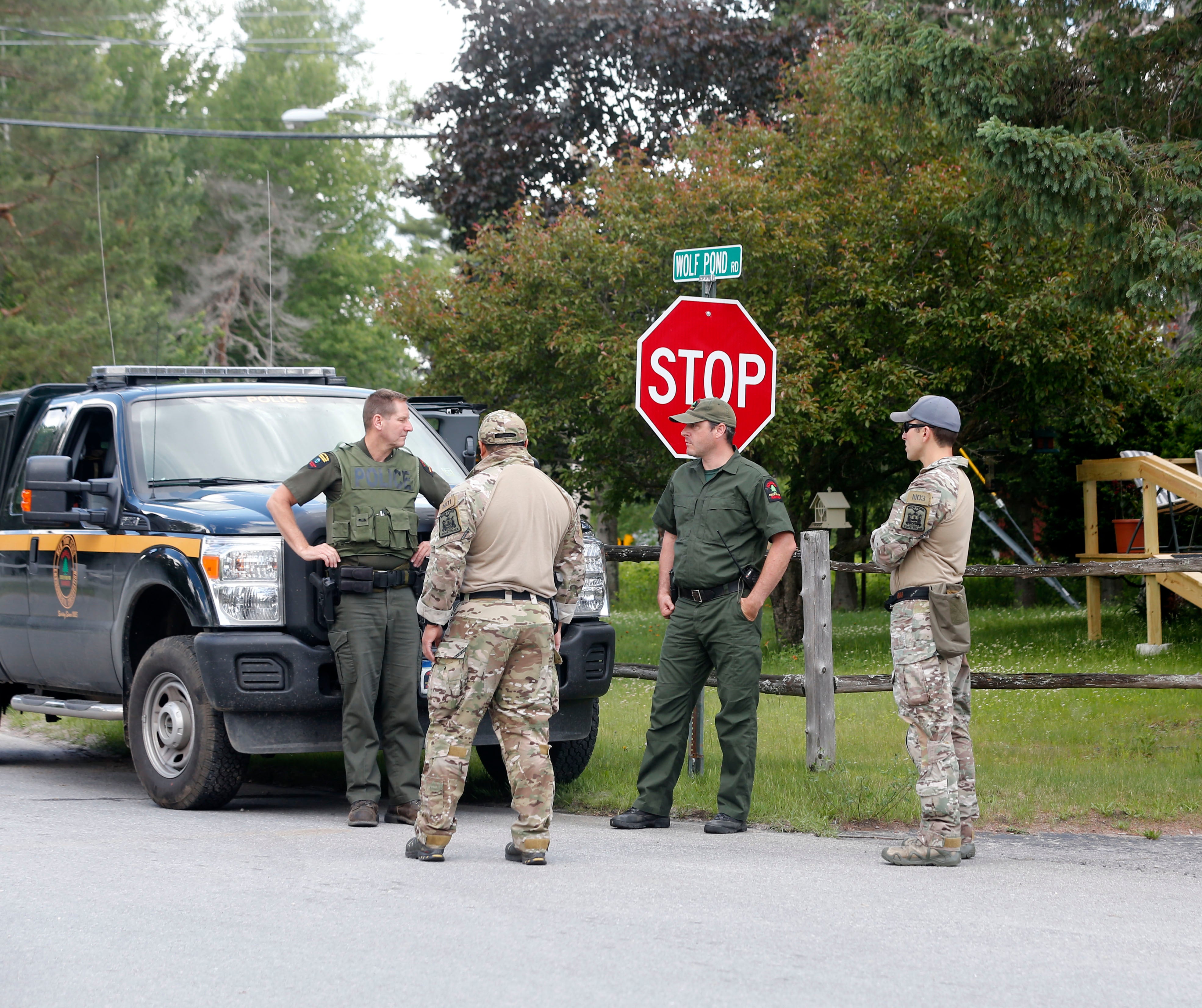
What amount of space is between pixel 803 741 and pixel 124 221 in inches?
1239

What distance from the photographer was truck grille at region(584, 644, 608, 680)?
25.8 ft

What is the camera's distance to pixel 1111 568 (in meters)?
9.42

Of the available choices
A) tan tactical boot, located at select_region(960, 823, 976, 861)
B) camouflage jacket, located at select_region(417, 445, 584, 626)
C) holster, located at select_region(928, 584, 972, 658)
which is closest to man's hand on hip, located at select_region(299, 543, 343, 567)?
camouflage jacket, located at select_region(417, 445, 584, 626)

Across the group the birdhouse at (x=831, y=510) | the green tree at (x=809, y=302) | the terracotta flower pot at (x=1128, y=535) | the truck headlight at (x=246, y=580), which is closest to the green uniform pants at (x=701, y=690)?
the truck headlight at (x=246, y=580)

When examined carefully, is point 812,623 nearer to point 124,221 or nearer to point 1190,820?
point 1190,820

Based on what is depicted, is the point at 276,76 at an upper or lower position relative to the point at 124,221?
upper

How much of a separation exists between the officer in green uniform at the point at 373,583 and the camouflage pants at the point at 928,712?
2.24 m

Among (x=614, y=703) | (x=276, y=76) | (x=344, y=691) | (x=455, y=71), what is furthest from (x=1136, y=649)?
(x=276, y=76)

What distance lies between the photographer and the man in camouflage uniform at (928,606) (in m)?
6.68

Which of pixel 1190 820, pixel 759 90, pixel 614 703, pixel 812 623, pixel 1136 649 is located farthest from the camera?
pixel 759 90

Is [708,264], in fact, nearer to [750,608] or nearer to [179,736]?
[750,608]

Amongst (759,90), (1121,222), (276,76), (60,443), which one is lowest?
(60,443)

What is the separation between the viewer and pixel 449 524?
6473mm

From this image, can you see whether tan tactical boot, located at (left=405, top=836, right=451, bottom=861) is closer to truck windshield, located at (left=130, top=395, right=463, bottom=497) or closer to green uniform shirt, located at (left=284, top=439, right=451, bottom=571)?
green uniform shirt, located at (left=284, top=439, right=451, bottom=571)
